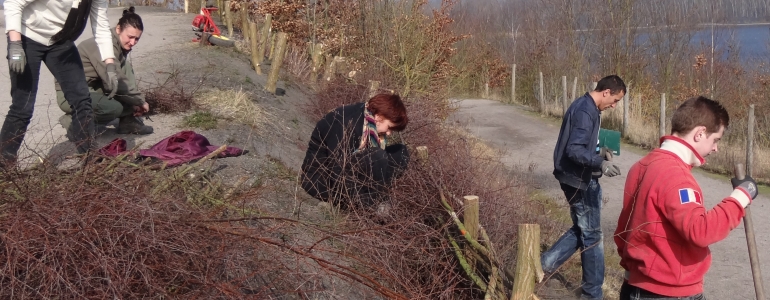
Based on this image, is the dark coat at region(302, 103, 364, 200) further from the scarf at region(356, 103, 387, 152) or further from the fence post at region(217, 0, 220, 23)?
the fence post at region(217, 0, 220, 23)

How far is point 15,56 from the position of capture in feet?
16.0

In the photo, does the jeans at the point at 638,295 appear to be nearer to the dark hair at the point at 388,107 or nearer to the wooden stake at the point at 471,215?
the wooden stake at the point at 471,215

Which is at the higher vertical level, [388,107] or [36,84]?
[36,84]

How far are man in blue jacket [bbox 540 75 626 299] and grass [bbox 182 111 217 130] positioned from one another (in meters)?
3.86

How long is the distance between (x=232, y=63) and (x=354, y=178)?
28.7ft

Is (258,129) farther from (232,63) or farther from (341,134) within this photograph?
(232,63)

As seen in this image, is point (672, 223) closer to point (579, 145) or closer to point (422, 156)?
point (579, 145)

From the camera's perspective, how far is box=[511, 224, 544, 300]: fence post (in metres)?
4.04

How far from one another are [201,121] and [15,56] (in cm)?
314

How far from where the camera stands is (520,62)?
114ft

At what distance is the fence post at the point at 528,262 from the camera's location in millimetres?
4043

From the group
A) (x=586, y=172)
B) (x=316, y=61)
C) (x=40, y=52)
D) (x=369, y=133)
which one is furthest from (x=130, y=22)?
(x=316, y=61)

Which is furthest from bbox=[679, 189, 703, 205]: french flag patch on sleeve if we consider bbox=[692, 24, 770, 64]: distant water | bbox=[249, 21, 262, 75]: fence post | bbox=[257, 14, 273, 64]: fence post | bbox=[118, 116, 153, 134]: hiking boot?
bbox=[692, 24, 770, 64]: distant water

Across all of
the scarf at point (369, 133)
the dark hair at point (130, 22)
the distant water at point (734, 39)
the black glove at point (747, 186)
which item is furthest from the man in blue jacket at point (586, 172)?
the distant water at point (734, 39)
